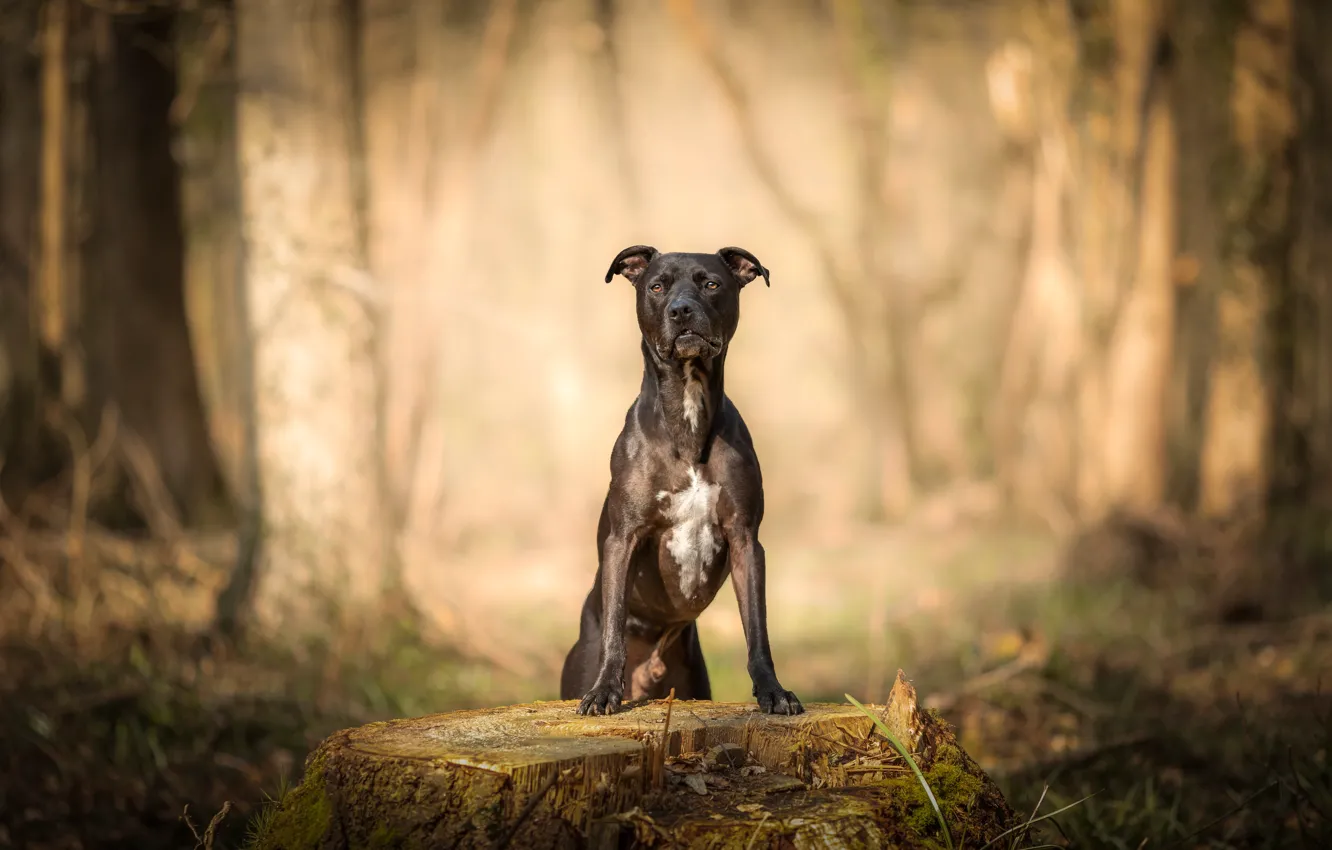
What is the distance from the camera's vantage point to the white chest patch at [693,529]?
383 cm

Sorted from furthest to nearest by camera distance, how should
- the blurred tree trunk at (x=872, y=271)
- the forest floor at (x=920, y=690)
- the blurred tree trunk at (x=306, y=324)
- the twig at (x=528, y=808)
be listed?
the blurred tree trunk at (x=872, y=271) < the blurred tree trunk at (x=306, y=324) < the forest floor at (x=920, y=690) < the twig at (x=528, y=808)

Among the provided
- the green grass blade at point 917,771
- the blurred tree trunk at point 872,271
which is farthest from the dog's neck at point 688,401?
the blurred tree trunk at point 872,271

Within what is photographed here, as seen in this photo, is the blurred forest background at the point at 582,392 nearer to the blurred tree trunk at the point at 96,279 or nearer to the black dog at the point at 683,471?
the blurred tree trunk at the point at 96,279

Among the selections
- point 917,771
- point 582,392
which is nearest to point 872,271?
point 582,392

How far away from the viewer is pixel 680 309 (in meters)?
3.68

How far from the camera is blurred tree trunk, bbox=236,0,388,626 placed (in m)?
7.49

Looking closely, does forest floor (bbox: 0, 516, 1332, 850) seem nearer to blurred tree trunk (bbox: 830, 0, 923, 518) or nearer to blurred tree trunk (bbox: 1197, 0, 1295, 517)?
blurred tree trunk (bbox: 1197, 0, 1295, 517)

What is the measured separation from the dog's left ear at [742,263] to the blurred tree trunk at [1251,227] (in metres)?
6.11

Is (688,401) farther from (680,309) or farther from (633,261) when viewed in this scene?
(633,261)

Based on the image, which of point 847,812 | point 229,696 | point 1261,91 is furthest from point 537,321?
point 847,812

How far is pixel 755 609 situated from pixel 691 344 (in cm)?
82

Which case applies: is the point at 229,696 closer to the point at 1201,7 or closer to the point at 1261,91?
the point at 1261,91

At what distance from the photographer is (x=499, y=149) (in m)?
17.9

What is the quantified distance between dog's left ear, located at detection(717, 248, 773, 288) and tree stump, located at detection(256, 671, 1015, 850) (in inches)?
57.5
